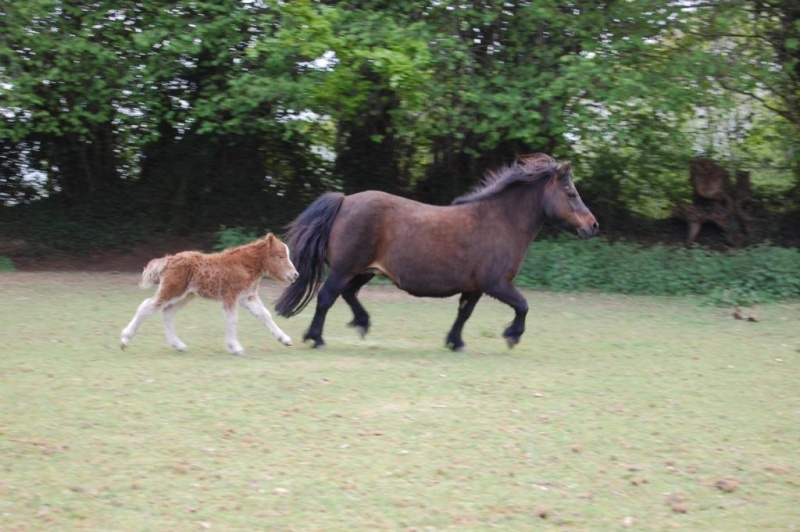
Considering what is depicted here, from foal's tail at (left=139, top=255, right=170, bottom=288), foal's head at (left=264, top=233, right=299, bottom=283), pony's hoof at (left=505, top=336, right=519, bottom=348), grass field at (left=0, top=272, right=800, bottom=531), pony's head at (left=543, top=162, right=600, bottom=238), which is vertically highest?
pony's head at (left=543, top=162, right=600, bottom=238)

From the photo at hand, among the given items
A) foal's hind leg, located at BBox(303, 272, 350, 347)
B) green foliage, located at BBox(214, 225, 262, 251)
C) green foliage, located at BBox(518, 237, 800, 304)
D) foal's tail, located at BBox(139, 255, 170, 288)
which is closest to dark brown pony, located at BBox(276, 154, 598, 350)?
foal's hind leg, located at BBox(303, 272, 350, 347)

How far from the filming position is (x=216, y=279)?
9.13 m

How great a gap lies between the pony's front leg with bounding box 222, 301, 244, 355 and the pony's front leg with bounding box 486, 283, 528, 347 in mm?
2672

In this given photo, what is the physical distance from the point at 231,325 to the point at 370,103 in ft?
27.9

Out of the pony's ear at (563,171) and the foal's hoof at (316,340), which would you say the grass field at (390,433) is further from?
the pony's ear at (563,171)

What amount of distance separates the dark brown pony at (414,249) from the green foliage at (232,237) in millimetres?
7633

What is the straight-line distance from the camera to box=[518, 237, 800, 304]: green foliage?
52.4ft

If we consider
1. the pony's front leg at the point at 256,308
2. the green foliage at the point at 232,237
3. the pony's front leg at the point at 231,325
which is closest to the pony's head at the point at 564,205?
the pony's front leg at the point at 256,308

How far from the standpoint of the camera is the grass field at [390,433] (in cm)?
541

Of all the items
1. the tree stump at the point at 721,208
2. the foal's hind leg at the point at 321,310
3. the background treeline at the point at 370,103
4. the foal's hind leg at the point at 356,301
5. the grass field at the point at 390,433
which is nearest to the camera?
the grass field at the point at 390,433

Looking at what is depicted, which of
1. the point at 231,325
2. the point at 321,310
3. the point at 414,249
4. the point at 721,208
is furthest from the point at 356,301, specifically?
the point at 721,208

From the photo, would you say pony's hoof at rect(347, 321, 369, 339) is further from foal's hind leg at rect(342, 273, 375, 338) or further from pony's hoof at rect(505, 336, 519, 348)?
pony's hoof at rect(505, 336, 519, 348)

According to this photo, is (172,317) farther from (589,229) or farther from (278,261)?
(589,229)

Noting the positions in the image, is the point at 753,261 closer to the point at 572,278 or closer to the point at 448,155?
the point at 572,278
